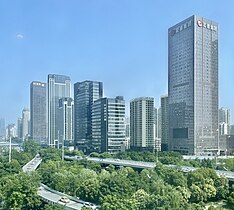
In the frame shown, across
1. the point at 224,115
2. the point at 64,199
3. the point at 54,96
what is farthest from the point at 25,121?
the point at 64,199

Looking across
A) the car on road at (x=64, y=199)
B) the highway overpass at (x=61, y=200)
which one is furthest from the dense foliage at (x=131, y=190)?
the car on road at (x=64, y=199)

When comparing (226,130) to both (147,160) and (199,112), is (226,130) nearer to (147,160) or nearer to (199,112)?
(199,112)

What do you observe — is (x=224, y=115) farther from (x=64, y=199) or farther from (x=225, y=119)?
(x=64, y=199)

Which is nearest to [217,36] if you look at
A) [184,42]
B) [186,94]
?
[184,42]

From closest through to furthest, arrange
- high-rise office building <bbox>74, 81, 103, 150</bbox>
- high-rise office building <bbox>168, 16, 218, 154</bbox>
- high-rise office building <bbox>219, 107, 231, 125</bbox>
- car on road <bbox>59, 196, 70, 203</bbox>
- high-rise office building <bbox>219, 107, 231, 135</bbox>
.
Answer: car on road <bbox>59, 196, 70, 203</bbox> < high-rise office building <bbox>168, 16, 218, 154</bbox> < high-rise office building <bbox>219, 107, 231, 135</bbox> < high-rise office building <bbox>74, 81, 103, 150</bbox> < high-rise office building <bbox>219, 107, 231, 125</bbox>

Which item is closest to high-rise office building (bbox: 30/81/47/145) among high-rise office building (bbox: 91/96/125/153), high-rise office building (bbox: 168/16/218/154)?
high-rise office building (bbox: 91/96/125/153)

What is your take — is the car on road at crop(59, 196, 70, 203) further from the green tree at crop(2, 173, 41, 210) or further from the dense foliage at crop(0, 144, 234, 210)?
the green tree at crop(2, 173, 41, 210)
